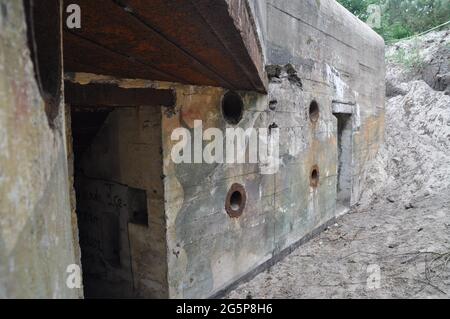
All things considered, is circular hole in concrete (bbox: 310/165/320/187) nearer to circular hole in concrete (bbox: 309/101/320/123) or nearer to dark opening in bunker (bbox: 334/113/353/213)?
circular hole in concrete (bbox: 309/101/320/123)

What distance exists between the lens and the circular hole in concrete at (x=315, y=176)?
5838mm

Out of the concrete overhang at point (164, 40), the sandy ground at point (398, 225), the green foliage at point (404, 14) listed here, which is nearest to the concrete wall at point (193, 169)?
the concrete overhang at point (164, 40)

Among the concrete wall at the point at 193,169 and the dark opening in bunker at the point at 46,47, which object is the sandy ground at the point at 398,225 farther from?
the dark opening in bunker at the point at 46,47

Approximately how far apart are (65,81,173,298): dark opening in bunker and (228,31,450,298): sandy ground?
1.42 metres

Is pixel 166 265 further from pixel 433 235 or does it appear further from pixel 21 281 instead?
pixel 433 235

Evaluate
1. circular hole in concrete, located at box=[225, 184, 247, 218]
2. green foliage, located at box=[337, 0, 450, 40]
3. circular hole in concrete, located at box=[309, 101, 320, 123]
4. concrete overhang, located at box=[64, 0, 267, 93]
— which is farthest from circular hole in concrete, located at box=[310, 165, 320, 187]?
green foliage, located at box=[337, 0, 450, 40]

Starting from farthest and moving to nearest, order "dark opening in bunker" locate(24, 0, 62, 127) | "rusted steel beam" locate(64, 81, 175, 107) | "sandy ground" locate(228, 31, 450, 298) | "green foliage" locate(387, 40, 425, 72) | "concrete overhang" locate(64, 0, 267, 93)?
"green foliage" locate(387, 40, 425, 72) → "sandy ground" locate(228, 31, 450, 298) → "rusted steel beam" locate(64, 81, 175, 107) → "concrete overhang" locate(64, 0, 267, 93) → "dark opening in bunker" locate(24, 0, 62, 127)

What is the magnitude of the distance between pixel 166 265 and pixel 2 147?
8.05ft

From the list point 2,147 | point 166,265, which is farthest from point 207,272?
point 2,147

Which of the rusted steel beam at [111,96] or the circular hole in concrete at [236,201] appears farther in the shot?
the circular hole in concrete at [236,201]

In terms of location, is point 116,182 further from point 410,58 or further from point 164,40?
point 410,58

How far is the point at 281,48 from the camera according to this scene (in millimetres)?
4805

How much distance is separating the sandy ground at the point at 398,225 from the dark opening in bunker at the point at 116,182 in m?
1.42

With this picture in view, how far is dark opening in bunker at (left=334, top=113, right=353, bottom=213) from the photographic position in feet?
24.2
